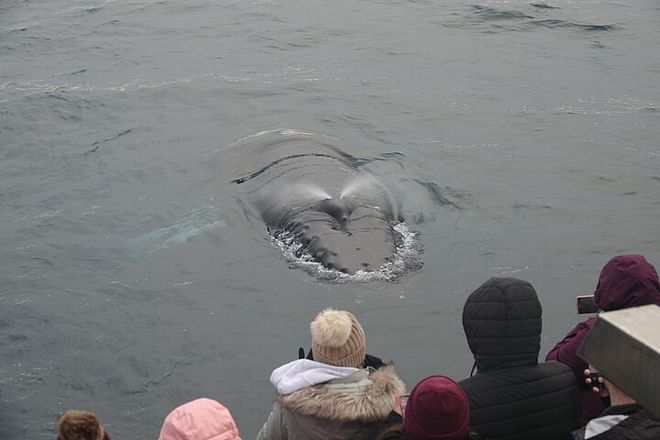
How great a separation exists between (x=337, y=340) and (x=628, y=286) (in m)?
1.49

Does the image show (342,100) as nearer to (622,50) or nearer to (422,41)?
(422,41)

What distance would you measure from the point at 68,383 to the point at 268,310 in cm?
219

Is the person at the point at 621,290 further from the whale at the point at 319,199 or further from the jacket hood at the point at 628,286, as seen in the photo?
the whale at the point at 319,199

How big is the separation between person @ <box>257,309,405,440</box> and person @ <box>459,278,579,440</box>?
1.41 ft

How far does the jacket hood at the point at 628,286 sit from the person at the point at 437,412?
124 centimetres

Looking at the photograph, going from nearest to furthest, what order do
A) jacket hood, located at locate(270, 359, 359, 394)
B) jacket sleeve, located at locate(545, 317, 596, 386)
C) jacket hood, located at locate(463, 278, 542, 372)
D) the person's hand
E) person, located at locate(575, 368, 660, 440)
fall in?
person, located at locate(575, 368, 660, 440), jacket hood, located at locate(463, 278, 542, 372), jacket hood, located at locate(270, 359, 359, 394), the person's hand, jacket sleeve, located at locate(545, 317, 596, 386)

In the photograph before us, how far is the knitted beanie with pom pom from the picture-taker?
14.2 ft

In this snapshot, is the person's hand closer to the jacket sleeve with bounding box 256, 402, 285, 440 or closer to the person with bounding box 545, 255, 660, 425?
the person with bounding box 545, 255, 660, 425

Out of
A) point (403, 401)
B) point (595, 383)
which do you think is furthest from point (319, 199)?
point (403, 401)

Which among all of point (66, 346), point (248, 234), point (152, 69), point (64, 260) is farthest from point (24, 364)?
point (152, 69)

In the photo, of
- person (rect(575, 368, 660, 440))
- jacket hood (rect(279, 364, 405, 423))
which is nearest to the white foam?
jacket hood (rect(279, 364, 405, 423))

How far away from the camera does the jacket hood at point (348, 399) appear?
432 cm

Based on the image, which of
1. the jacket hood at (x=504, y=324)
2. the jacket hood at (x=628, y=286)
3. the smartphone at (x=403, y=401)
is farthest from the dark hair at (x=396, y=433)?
the jacket hood at (x=628, y=286)

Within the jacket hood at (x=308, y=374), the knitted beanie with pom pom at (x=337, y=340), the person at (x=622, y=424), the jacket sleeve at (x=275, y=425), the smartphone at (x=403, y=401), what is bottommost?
the jacket sleeve at (x=275, y=425)
